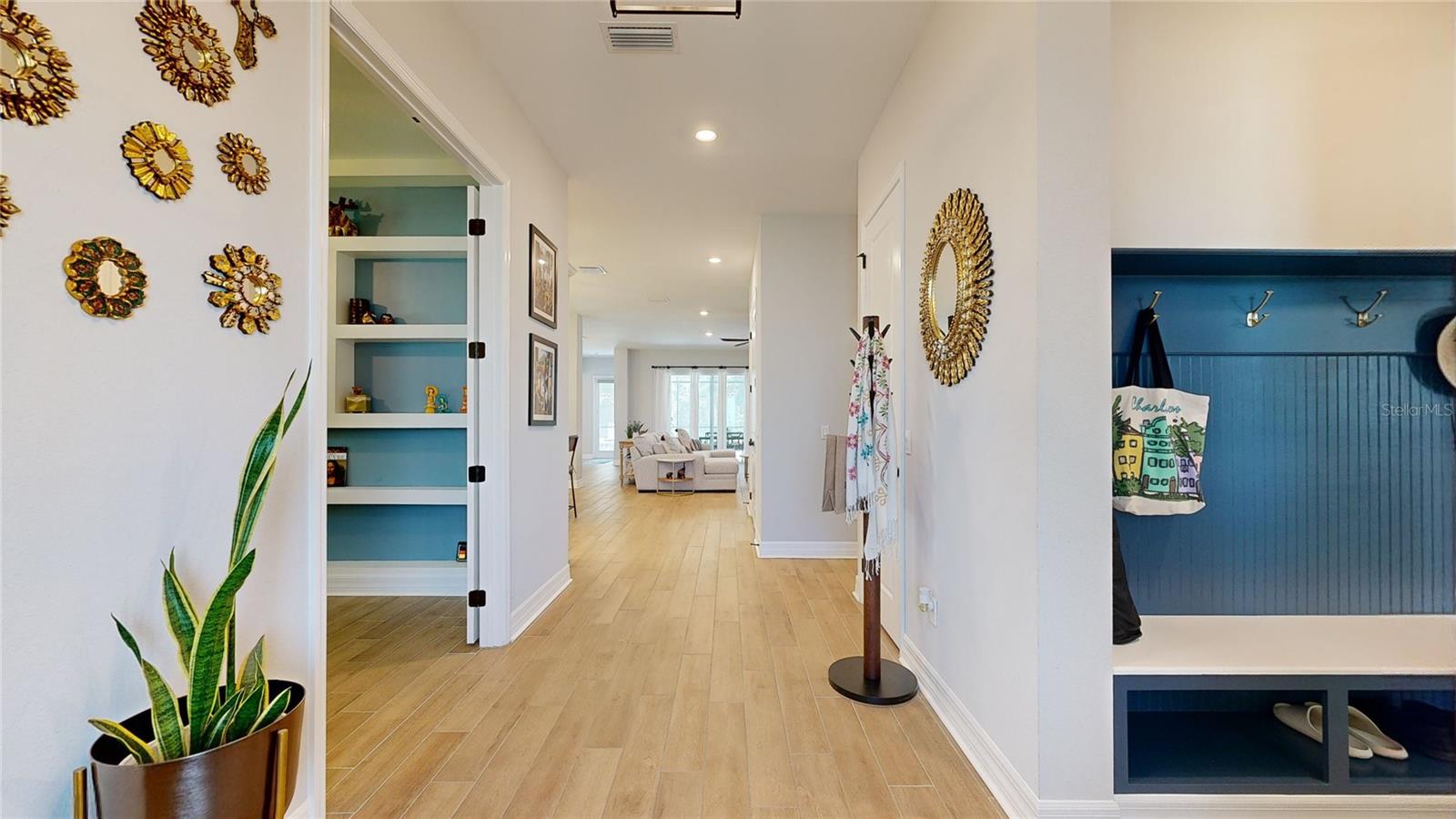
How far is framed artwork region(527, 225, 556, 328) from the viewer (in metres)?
3.36

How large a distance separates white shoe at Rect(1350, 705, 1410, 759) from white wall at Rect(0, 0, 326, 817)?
9.81 ft

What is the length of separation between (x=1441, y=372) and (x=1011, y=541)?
5.29 feet

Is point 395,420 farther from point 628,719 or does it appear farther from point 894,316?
point 894,316

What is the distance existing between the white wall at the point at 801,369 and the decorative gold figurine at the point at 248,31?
378 cm

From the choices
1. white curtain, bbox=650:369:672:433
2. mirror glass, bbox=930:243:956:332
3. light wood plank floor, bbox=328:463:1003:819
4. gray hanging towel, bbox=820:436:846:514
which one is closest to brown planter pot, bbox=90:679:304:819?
light wood plank floor, bbox=328:463:1003:819

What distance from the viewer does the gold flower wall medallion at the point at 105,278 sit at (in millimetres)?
1044

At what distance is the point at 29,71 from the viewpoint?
3.21 ft

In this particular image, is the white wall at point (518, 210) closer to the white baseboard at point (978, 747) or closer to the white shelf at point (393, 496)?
the white shelf at point (393, 496)

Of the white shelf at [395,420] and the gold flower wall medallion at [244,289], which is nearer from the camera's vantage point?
the gold flower wall medallion at [244,289]

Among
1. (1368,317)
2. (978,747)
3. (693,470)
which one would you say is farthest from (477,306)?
(693,470)

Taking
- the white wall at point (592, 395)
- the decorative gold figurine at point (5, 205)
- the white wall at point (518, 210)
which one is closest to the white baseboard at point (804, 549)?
the white wall at point (518, 210)

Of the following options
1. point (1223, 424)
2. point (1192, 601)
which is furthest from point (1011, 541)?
point (1223, 424)

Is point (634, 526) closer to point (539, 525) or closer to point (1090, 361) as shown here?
point (539, 525)

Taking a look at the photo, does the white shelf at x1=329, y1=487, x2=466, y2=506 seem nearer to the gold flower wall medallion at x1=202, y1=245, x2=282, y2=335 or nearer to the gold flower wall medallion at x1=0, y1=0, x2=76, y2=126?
the gold flower wall medallion at x1=202, y1=245, x2=282, y2=335
